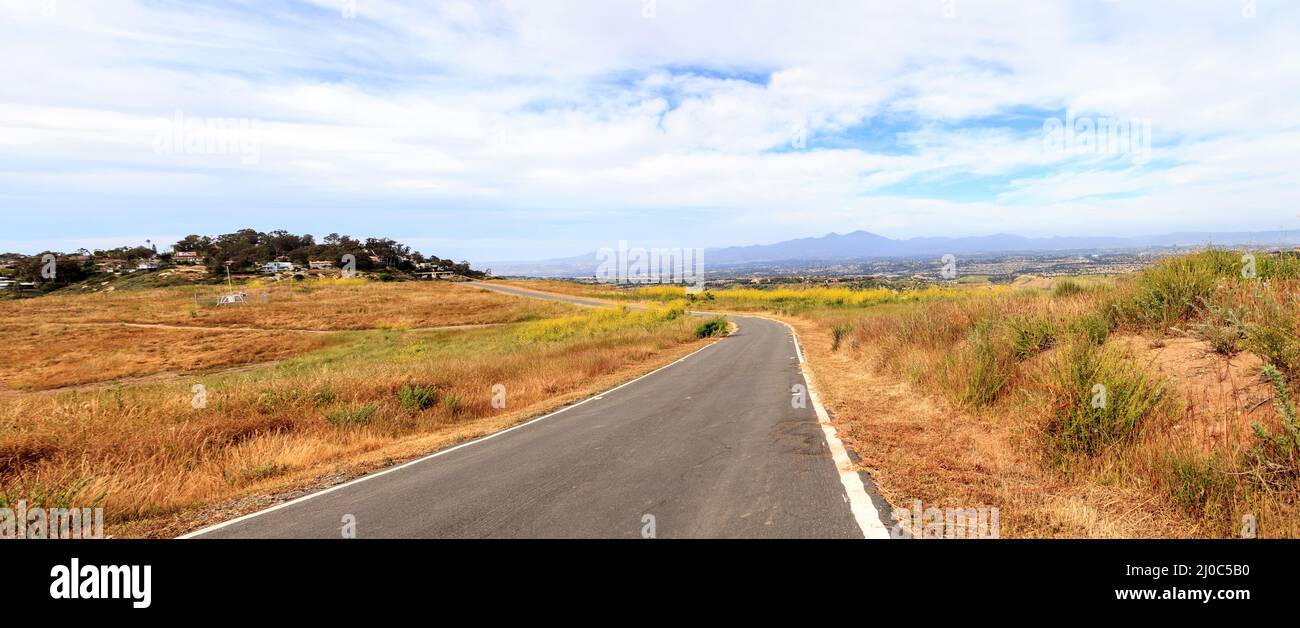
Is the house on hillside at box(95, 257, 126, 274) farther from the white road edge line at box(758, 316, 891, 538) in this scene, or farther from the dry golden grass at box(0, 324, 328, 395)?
the white road edge line at box(758, 316, 891, 538)

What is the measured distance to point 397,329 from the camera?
157ft

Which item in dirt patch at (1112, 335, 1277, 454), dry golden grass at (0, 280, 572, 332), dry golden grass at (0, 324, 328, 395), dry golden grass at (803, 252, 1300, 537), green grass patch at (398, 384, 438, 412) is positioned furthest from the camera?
dry golden grass at (0, 280, 572, 332)

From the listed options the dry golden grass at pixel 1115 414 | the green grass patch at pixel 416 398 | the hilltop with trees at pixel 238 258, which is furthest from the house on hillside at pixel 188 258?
the dry golden grass at pixel 1115 414

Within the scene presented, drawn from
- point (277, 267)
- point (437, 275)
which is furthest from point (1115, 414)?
point (437, 275)

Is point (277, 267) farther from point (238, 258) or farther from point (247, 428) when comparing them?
point (247, 428)

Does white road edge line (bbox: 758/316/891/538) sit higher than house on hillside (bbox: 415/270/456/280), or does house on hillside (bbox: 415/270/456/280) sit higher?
house on hillside (bbox: 415/270/456/280)

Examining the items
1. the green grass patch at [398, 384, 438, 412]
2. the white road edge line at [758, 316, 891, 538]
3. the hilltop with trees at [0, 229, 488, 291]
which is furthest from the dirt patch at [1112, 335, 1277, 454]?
the hilltop with trees at [0, 229, 488, 291]

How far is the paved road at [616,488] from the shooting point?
4285 mm

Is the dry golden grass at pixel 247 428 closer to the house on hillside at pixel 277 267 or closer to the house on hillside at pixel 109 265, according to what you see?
the house on hillside at pixel 277 267

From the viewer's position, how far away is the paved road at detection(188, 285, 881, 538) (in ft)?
A: 14.1

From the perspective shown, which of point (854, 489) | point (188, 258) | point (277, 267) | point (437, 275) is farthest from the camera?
point (437, 275)

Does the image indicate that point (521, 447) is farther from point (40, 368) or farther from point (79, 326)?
point (79, 326)

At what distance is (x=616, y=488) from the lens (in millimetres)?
5398

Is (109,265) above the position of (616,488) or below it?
above
